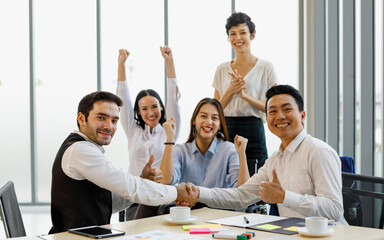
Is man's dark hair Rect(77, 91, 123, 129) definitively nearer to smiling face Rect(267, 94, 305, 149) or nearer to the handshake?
the handshake

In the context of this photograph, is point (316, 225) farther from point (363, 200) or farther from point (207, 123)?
point (207, 123)

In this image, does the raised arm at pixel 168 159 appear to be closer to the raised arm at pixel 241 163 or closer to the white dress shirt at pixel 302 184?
the raised arm at pixel 241 163

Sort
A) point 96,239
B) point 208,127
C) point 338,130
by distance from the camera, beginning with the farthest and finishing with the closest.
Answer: point 338,130, point 208,127, point 96,239

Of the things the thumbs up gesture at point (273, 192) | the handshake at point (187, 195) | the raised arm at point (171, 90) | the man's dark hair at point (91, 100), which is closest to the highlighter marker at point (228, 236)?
the thumbs up gesture at point (273, 192)

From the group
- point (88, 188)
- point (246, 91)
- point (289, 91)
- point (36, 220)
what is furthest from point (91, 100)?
point (36, 220)

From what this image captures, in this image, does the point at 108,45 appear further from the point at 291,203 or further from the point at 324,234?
the point at 324,234

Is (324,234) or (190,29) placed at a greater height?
(190,29)

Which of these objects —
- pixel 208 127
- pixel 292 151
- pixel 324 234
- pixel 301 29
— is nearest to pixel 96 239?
pixel 324 234

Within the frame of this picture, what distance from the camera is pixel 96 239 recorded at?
2.06 m

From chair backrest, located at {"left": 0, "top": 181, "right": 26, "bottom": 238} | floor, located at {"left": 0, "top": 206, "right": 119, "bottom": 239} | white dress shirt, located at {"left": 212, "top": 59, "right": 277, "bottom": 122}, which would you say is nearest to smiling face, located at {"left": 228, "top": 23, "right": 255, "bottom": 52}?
white dress shirt, located at {"left": 212, "top": 59, "right": 277, "bottom": 122}

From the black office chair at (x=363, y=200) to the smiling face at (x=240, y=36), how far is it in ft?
5.59

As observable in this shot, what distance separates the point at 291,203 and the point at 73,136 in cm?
119

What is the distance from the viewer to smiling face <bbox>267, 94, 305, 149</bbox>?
2.89 metres

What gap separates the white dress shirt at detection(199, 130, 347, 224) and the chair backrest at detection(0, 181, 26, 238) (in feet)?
3.18
